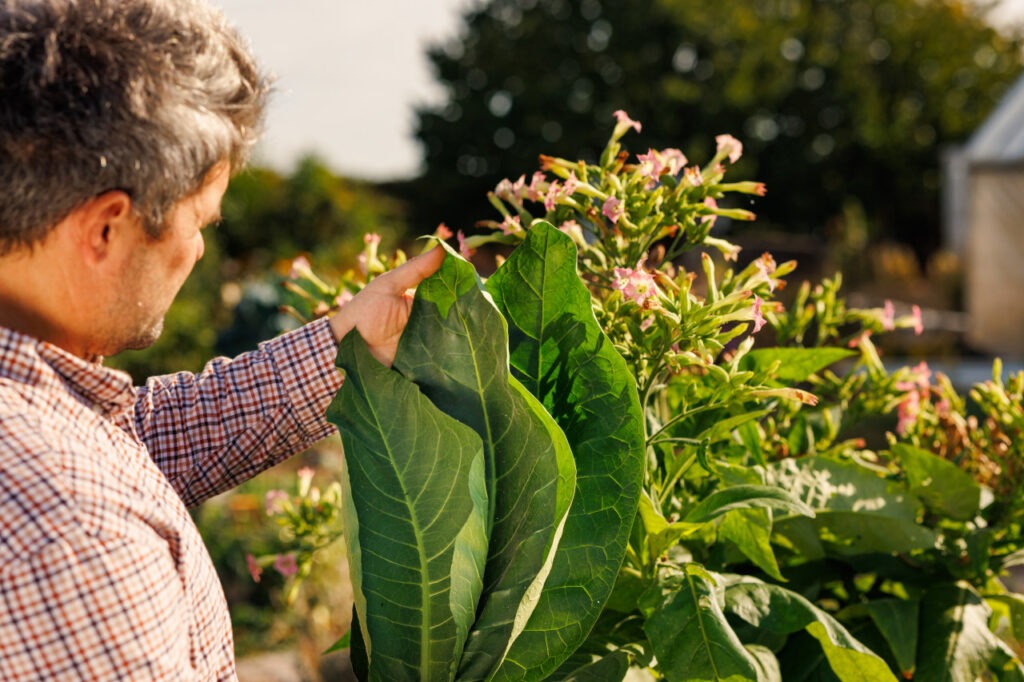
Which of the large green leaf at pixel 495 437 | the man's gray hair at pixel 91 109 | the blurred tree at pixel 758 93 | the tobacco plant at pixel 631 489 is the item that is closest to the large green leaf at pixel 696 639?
the tobacco plant at pixel 631 489

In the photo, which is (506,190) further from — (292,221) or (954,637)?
(292,221)

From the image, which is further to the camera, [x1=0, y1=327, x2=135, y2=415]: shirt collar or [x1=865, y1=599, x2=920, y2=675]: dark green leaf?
[x1=865, y1=599, x2=920, y2=675]: dark green leaf

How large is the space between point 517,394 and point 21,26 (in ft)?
1.57

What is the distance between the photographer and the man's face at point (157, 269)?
866 mm

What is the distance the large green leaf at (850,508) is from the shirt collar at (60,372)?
2.16ft

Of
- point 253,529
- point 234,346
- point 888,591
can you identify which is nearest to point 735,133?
point 234,346

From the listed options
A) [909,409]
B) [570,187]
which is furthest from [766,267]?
[909,409]

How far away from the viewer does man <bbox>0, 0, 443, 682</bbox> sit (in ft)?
2.35

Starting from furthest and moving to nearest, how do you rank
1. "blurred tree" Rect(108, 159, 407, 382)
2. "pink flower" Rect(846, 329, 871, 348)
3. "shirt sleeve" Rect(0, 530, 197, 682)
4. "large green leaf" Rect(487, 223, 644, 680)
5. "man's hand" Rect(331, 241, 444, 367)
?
"blurred tree" Rect(108, 159, 407, 382)
"pink flower" Rect(846, 329, 871, 348)
"man's hand" Rect(331, 241, 444, 367)
"large green leaf" Rect(487, 223, 644, 680)
"shirt sleeve" Rect(0, 530, 197, 682)

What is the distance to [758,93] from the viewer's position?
73.6 ft

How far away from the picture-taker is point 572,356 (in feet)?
3.11

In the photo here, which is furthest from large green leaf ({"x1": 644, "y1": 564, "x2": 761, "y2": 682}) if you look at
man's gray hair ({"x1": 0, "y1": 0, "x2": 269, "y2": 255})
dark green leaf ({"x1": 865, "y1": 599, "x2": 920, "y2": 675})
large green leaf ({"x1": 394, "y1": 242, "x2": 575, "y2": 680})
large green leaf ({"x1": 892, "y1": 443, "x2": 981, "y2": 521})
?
man's gray hair ({"x1": 0, "y1": 0, "x2": 269, "y2": 255})

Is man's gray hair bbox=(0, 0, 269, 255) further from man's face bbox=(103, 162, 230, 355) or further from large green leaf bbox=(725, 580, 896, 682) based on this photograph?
large green leaf bbox=(725, 580, 896, 682)

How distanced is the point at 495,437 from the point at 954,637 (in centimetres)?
57
